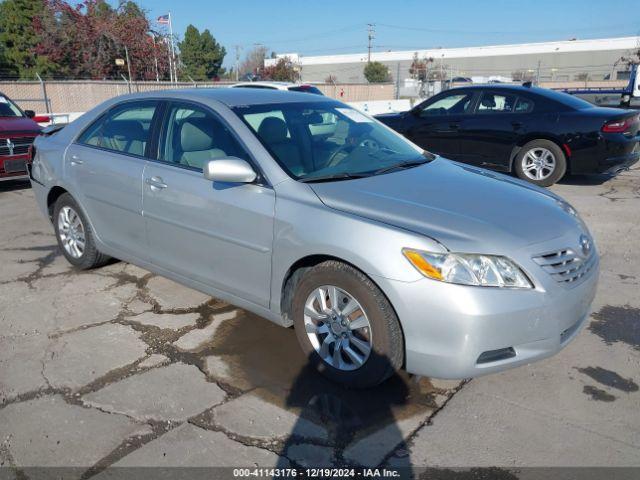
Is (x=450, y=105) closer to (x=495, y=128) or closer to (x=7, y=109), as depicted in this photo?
(x=495, y=128)

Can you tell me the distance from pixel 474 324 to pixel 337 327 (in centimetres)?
81

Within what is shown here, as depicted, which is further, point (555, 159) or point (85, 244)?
point (555, 159)

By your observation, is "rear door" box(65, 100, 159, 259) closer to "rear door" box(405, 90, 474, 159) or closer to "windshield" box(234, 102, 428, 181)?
"windshield" box(234, 102, 428, 181)

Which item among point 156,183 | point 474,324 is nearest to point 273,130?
point 156,183

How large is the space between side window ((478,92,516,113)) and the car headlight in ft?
21.7

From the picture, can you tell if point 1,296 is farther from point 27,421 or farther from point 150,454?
point 150,454

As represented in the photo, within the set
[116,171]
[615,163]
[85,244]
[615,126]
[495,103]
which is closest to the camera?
[116,171]

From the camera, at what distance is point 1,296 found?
4645mm

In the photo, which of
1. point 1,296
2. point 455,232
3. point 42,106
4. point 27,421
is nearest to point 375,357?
point 455,232

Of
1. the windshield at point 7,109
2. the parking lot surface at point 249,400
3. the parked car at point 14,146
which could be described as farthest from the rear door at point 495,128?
the windshield at point 7,109

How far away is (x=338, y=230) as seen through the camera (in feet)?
9.93

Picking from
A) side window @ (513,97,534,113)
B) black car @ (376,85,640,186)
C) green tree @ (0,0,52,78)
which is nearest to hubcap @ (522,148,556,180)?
black car @ (376,85,640,186)

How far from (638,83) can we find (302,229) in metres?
17.6

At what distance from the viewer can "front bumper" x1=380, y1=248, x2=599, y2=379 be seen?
271 centimetres
